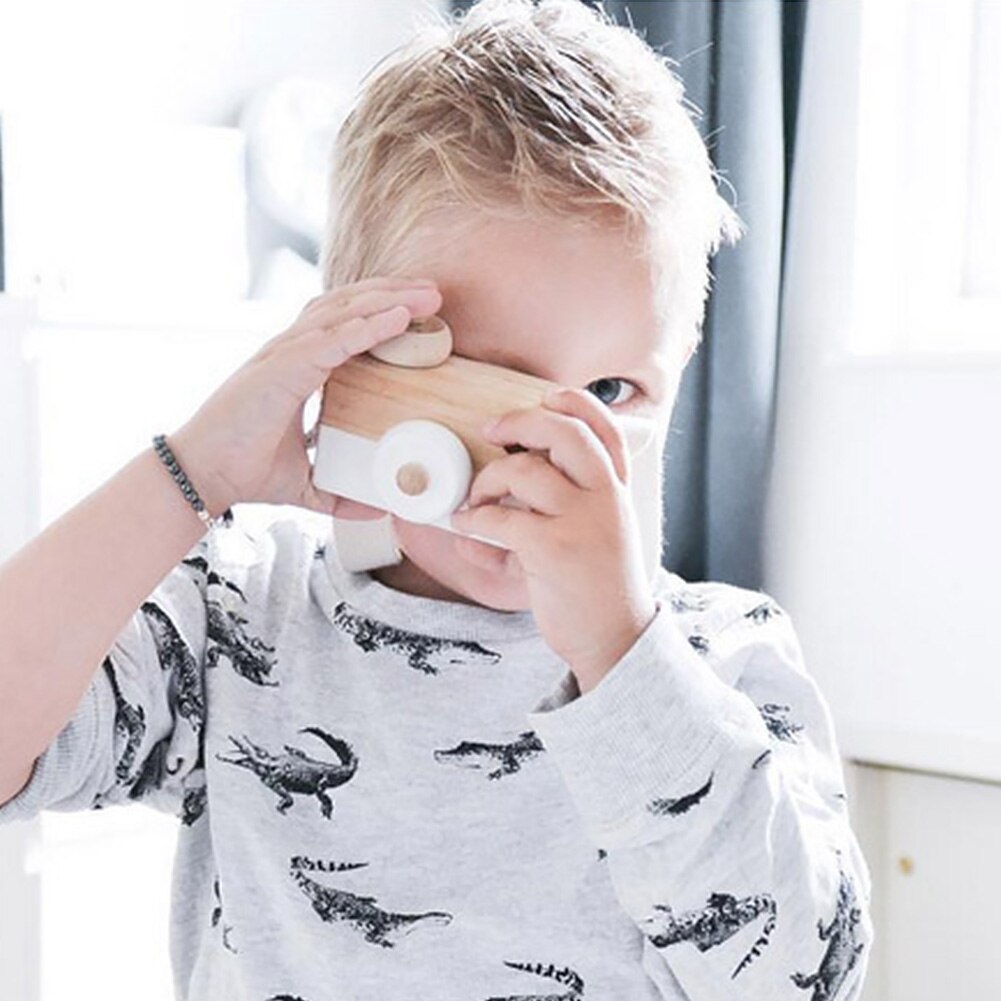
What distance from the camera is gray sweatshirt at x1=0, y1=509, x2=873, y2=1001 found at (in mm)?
762

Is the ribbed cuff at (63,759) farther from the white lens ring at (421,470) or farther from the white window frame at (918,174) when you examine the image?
the white window frame at (918,174)

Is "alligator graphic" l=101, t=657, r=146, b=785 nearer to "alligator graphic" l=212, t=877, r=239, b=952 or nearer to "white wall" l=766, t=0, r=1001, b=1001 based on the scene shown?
"alligator graphic" l=212, t=877, r=239, b=952

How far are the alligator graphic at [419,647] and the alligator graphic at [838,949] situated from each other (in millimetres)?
183

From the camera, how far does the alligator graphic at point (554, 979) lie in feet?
2.51

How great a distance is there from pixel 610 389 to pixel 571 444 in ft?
0.33

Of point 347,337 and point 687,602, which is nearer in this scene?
point 347,337

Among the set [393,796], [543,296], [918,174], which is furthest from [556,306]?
[918,174]

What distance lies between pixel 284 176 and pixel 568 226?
960 millimetres

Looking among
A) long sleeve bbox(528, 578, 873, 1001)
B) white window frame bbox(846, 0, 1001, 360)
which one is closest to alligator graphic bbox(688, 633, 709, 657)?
long sleeve bbox(528, 578, 873, 1001)

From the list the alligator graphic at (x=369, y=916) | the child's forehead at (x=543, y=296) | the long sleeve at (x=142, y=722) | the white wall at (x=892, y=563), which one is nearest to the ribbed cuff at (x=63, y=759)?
the long sleeve at (x=142, y=722)

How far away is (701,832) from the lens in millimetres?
668

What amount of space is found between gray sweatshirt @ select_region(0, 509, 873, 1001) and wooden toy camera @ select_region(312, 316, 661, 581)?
0.10 m

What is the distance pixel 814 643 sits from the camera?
175 centimetres

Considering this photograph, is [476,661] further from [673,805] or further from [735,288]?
[735,288]
